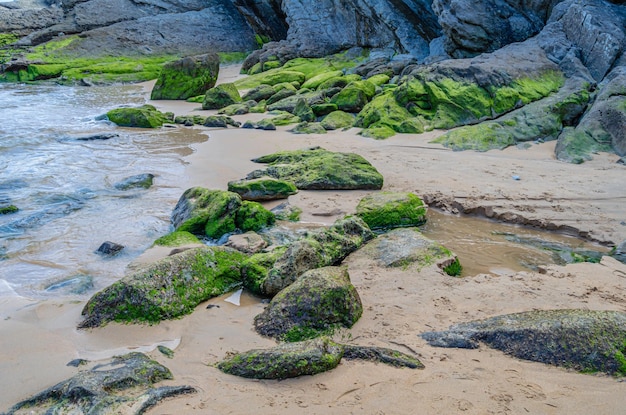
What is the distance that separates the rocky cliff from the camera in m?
11.6

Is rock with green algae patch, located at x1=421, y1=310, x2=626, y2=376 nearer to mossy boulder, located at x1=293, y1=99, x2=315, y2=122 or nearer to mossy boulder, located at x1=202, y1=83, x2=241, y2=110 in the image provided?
mossy boulder, located at x1=293, y1=99, x2=315, y2=122

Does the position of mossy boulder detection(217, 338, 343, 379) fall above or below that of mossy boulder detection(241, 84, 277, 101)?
above

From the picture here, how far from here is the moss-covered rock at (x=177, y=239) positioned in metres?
5.82

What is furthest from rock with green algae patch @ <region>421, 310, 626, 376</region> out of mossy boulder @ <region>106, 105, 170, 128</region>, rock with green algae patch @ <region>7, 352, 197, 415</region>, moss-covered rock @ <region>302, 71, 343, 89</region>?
moss-covered rock @ <region>302, 71, 343, 89</region>

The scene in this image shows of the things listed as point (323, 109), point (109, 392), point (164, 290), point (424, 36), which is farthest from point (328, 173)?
point (424, 36)

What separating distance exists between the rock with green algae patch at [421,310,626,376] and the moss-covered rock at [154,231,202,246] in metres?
2.97

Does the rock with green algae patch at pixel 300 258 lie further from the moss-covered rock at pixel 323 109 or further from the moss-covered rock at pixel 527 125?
the moss-covered rock at pixel 323 109

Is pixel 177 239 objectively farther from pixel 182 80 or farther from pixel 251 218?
pixel 182 80

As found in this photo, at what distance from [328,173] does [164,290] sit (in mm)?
4083

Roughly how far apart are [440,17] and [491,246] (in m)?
13.1

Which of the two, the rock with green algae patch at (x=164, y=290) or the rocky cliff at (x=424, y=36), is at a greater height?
the rocky cliff at (x=424, y=36)

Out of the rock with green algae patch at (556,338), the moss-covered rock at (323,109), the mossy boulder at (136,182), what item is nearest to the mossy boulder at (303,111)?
the moss-covered rock at (323,109)

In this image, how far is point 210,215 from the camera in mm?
6426

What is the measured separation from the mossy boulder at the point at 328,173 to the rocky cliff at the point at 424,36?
393 cm
